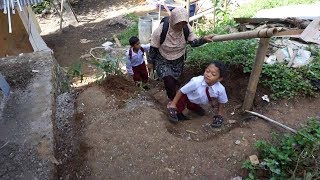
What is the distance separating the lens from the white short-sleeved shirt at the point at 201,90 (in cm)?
347

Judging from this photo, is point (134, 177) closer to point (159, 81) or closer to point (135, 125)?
point (135, 125)

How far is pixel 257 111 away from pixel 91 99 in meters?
2.26

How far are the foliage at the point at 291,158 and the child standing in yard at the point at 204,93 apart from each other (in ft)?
2.49

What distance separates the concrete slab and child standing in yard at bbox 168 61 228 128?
1.57m

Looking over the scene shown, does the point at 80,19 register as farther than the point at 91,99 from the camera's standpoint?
Yes

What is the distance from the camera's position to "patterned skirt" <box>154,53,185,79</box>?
161 inches

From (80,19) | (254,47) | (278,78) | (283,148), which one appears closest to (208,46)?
(254,47)

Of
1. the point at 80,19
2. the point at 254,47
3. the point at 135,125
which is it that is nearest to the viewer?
the point at 135,125

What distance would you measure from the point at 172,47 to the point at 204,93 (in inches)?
32.0

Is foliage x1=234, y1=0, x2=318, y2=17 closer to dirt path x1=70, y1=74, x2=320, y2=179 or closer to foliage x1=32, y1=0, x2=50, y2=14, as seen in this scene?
dirt path x1=70, y1=74, x2=320, y2=179

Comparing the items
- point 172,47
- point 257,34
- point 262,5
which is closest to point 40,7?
point 262,5

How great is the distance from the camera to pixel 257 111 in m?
3.87

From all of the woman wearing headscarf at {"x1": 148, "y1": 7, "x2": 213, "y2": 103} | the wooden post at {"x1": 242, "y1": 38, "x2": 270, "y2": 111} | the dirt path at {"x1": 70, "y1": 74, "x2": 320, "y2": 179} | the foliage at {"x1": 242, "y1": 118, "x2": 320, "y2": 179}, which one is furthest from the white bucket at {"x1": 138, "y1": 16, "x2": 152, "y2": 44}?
the foliage at {"x1": 242, "y1": 118, "x2": 320, "y2": 179}

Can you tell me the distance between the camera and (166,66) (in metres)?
4.10
